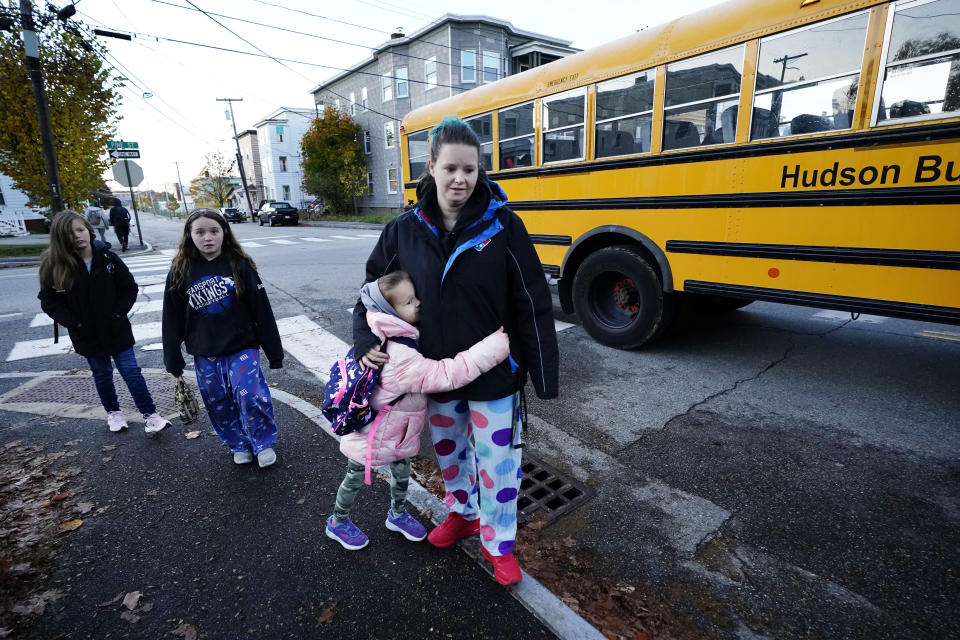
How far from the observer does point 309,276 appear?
1016 centimetres

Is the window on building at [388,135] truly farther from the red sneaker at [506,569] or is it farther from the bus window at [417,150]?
the red sneaker at [506,569]

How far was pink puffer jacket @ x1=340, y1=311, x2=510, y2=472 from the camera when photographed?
189 cm

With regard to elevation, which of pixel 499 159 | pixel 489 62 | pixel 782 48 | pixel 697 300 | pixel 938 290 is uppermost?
pixel 489 62

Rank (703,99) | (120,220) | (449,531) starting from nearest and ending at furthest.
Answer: (449,531), (703,99), (120,220)

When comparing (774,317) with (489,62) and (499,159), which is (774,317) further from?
(489,62)

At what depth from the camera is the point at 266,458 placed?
3156mm

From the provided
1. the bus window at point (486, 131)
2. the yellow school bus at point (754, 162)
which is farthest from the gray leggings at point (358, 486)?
the bus window at point (486, 131)

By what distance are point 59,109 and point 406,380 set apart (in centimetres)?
1670

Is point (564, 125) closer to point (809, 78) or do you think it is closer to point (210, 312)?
point (809, 78)

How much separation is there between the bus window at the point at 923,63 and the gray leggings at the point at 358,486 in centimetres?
402

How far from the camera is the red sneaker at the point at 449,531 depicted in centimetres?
241

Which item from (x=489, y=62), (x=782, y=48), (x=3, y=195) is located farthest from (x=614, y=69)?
(x=3, y=195)

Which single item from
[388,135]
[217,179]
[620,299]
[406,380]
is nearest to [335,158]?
[388,135]

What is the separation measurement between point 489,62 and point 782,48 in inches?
963
